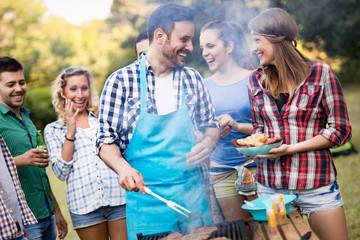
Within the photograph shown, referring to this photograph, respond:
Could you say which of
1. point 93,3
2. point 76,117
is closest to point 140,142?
point 76,117

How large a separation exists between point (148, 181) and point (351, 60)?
7.21 metres

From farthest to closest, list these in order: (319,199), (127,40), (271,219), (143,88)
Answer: (127,40) → (143,88) → (319,199) → (271,219)

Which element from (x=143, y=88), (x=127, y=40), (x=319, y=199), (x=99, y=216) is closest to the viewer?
(x=319, y=199)

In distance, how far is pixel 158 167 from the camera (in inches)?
88.4

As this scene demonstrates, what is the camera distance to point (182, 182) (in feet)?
7.47

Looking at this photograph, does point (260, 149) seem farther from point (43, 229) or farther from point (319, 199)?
point (43, 229)

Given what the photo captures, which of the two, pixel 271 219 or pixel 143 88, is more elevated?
pixel 143 88

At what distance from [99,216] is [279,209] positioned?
1.49 meters

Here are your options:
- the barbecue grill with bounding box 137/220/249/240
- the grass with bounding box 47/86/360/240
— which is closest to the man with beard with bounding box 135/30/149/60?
the barbecue grill with bounding box 137/220/249/240

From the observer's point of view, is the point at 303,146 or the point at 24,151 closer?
the point at 303,146

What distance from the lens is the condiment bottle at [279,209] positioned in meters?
1.97

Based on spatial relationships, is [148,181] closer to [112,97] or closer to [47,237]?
[112,97]

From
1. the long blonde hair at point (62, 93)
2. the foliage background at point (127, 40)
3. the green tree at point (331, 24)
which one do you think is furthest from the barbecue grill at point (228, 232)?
the green tree at point (331, 24)

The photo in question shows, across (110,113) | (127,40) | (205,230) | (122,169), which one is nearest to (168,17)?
(110,113)
